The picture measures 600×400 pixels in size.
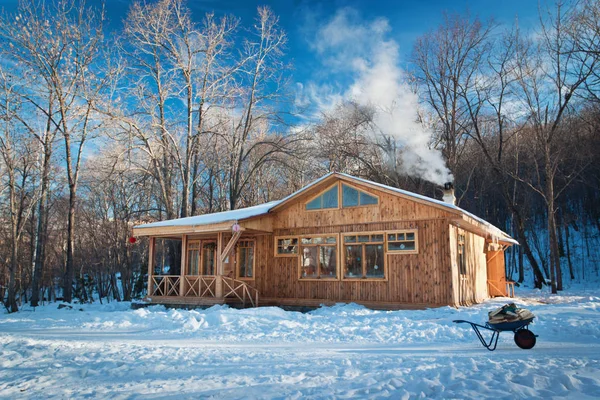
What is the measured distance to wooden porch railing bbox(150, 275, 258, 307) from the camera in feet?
46.7

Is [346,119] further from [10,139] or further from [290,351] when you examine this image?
[290,351]

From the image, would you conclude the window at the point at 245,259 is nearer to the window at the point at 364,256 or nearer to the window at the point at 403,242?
the window at the point at 364,256

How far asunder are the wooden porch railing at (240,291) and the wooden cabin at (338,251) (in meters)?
0.04

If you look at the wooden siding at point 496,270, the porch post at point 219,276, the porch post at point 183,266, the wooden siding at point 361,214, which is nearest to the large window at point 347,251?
the wooden siding at point 361,214

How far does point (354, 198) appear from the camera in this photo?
13.8 metres

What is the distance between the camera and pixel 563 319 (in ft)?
30.7

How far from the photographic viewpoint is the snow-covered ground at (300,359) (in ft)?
14.8

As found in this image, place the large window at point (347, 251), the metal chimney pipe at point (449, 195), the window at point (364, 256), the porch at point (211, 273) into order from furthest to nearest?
1. the metal chimney pipe at point (449, 195)
2. the porch at point (211, 273)
3. the window at point (364, 256)
4. the large window at point (347, 251)

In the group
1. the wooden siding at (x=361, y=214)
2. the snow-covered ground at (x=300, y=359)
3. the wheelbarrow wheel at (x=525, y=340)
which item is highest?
the wooden siding at (x=361, y=214)

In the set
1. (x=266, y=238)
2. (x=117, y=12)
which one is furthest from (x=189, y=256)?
(x=117, y=12)

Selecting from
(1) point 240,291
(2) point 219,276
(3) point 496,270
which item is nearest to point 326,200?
(2) point 219,276

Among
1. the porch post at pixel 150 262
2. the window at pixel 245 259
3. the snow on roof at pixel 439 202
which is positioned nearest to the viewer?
the snow on roof at pixel 439 202

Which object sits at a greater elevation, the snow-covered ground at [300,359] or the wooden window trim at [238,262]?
the wooden window trim at [238,262]

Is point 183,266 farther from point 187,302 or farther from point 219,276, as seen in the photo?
point 219,276
